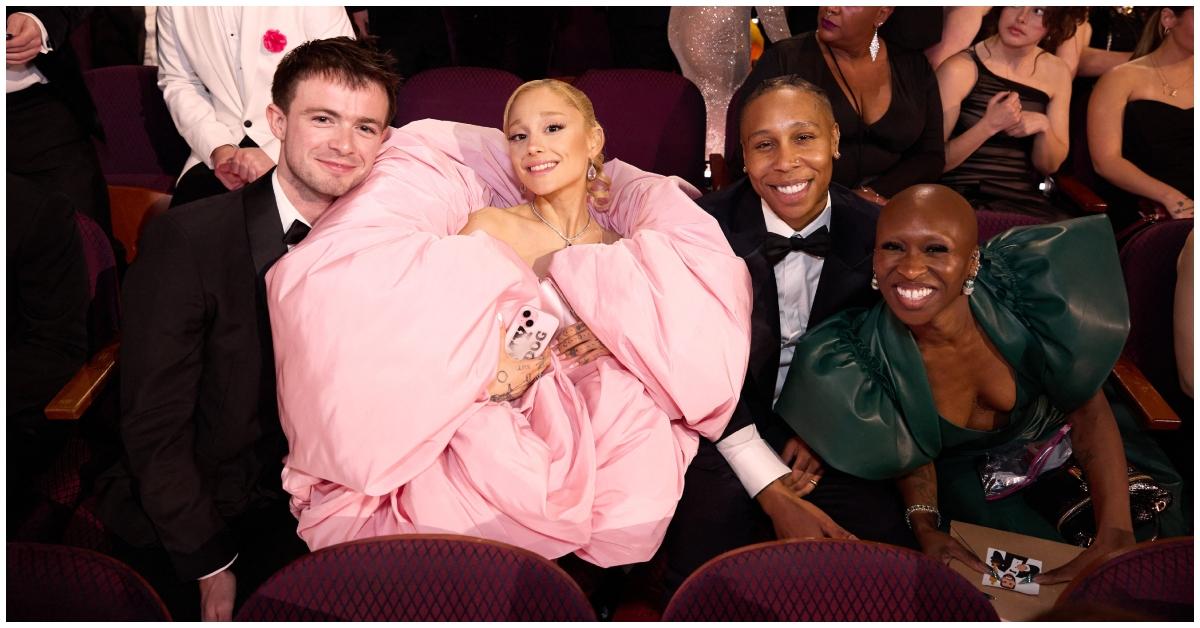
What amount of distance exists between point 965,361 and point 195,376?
1488 mm

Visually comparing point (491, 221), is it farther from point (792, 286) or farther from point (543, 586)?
point (543, 586)

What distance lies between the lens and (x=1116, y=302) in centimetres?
186

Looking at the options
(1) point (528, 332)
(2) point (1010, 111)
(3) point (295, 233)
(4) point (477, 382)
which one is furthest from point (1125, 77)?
(3) point (295, 233)

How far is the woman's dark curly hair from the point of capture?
309cm

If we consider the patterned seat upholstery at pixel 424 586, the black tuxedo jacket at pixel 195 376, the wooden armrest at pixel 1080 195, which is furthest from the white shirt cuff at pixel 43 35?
the wooden armrest at pixel 1080 195

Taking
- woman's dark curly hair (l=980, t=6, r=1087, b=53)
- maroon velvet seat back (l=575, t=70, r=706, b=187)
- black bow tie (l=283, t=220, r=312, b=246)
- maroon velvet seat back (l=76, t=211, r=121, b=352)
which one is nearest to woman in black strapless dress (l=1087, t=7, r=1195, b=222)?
woman's dark curly hair (l=980, t=6, r=1087, b=53)

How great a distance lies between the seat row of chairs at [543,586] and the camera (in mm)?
1372

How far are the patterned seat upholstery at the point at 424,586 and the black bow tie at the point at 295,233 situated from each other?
689mm

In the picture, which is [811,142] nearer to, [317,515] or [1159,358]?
[1159,358]

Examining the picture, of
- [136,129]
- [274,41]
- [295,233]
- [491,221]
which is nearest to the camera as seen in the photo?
[295,233]

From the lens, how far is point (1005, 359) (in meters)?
1.92

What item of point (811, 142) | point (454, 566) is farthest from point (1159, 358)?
point (454, 566)

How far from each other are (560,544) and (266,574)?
1.89ft

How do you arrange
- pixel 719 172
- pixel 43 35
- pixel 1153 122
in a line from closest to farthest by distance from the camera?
1. pixel 43 35
2. pixel 719 172
3. pixel 1153 122
